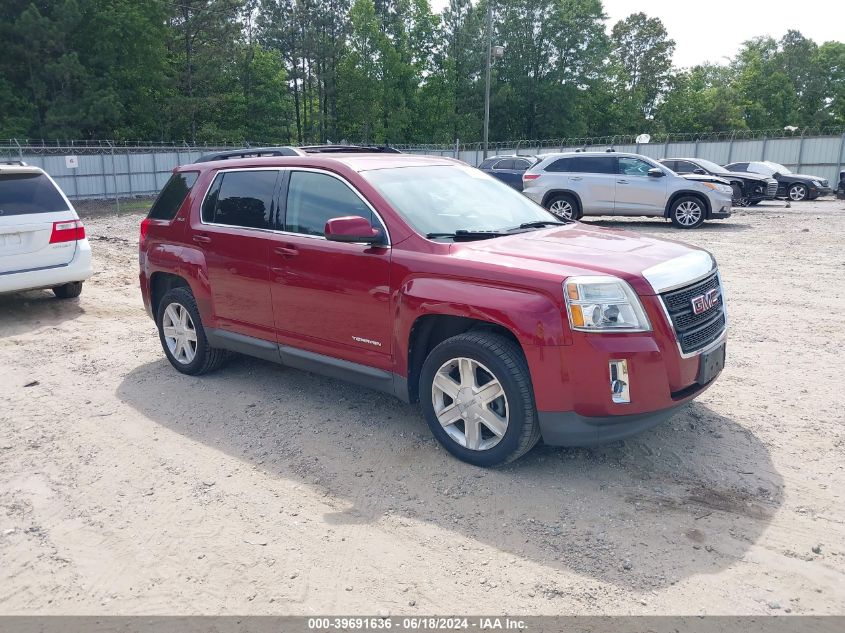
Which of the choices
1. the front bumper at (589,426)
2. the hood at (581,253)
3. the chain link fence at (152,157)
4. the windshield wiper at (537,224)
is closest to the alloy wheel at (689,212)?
the windshield wiper at (537,224)

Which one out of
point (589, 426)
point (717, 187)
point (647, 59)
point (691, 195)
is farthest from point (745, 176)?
point (647, 59)

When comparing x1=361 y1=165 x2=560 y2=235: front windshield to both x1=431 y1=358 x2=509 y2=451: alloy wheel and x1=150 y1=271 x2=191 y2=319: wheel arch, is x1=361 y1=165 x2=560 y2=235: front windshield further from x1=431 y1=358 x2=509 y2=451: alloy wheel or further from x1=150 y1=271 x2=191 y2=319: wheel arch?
x1=150 y1=271 x2=191 y2=319: wheel arch

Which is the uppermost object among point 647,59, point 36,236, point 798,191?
point 647,59

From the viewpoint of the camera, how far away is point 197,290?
5910mm

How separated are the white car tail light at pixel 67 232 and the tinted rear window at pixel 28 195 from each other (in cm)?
20

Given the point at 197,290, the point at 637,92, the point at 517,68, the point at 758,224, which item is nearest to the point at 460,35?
the point at 517,68

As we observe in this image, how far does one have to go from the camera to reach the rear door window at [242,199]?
5.38 metres

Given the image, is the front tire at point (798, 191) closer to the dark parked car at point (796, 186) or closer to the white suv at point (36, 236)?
the dark parked car at point (796, 186)

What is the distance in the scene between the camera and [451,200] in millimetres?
5008

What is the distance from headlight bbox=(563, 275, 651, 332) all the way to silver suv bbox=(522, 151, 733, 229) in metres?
13.3

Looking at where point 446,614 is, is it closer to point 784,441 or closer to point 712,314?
point 712,314

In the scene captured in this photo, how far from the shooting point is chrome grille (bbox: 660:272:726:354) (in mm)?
3947

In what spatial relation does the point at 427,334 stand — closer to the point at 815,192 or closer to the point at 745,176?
the point at 745,176

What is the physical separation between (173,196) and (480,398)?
3.72 meters
